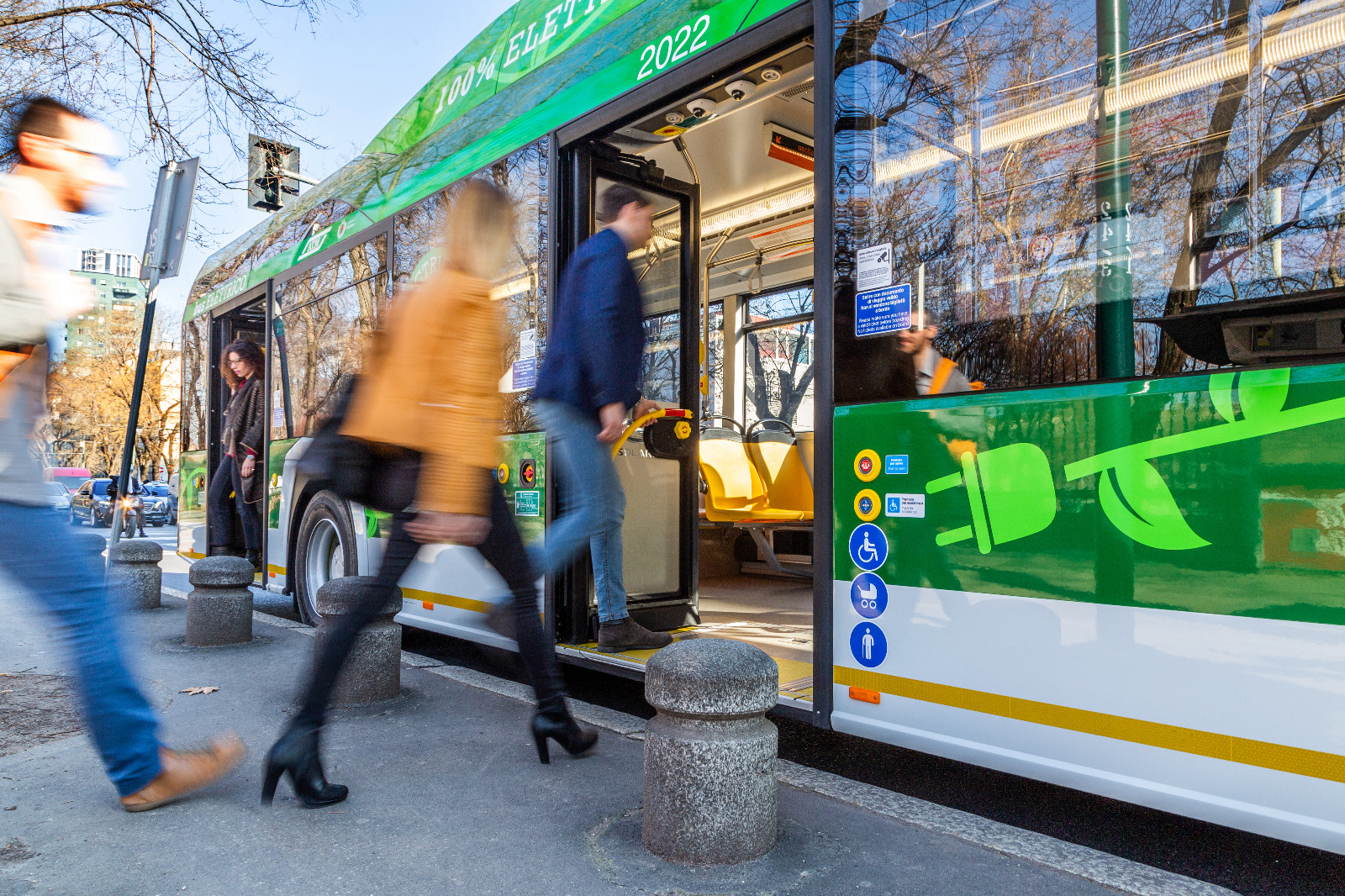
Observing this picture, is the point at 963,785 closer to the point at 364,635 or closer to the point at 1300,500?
the point at 1300,500

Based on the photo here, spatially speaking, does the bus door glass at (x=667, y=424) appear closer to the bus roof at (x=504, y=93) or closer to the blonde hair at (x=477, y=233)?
the bus roof at (x=504, y=93)

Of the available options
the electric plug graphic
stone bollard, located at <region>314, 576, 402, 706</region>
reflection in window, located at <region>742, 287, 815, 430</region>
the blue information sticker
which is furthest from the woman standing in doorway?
the electric plug graphic

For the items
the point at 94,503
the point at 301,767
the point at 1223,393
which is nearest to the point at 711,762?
the point at 301,767

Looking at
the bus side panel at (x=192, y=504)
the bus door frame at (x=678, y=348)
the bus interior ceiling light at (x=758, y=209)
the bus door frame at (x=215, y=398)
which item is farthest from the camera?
the bus side panel at (x=192, y=504)

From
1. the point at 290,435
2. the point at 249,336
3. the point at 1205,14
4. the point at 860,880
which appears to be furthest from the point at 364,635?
the point at 249,336

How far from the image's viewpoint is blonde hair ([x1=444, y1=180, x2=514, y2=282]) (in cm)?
287

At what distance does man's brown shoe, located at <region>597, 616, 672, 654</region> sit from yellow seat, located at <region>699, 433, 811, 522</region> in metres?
2.68

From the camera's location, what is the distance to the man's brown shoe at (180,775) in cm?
280

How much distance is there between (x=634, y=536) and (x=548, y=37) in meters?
2.67

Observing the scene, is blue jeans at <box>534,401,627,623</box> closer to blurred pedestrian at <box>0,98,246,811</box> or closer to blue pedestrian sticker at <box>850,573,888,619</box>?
blue pedestrian sticker at <box>850,573,888,619</box>

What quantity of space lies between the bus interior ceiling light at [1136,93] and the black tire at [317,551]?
441cm

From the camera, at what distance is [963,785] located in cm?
335

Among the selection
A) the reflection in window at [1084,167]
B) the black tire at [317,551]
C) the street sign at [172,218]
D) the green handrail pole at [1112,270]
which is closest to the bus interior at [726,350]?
the reflection in window at [1084,167]

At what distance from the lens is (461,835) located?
8.98 feet
